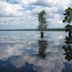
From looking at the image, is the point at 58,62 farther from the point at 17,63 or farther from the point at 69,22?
the point at 69,22

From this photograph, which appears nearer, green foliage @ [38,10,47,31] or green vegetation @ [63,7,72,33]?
green vegetation @ [63,7,72,33]

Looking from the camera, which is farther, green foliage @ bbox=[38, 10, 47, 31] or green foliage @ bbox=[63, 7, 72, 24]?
green foliage @ bbox=[38, 10, 47, 31]

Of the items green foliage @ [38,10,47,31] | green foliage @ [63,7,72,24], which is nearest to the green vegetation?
green foliage @ [63,7,72,24]

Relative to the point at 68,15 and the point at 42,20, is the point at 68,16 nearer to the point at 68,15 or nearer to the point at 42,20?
the point at 68,15

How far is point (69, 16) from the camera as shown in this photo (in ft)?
312

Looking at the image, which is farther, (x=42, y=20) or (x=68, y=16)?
(x=42, y=20)

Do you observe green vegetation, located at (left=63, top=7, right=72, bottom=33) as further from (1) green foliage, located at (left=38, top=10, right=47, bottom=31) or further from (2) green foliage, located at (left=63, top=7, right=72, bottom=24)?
(1) green foliage, located at (left=38, top=10, right=47, bottom=31)

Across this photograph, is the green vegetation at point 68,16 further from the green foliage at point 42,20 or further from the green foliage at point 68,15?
the green foliage at point 42,20

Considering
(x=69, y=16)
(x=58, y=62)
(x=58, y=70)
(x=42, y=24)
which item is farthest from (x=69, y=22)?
(x=58, y=70)

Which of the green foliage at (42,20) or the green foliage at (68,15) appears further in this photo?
the green foliage at (42,20)

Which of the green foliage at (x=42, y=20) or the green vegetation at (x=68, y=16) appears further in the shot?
the green foliage at (x=42, y=20)

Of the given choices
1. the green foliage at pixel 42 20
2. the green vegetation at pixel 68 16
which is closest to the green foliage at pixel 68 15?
the green vegetation at pixel 68 16

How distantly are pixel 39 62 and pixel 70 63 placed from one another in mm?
3722

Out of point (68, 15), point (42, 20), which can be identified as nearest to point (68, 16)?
point (68, 15)
